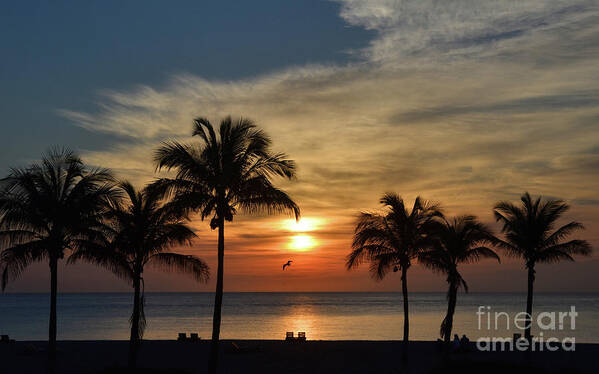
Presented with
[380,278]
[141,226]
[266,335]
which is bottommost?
[266,335]

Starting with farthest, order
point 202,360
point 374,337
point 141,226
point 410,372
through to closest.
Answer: point 374,337
point 202,360
point 410,372
point 141,226

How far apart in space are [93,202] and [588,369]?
25670 millimetres

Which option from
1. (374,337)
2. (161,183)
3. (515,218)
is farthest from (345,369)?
(374,337)

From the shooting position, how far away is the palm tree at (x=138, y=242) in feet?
87.1

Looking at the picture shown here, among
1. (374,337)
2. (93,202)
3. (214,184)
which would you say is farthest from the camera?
(374,337)

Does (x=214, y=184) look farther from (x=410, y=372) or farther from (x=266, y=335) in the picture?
(x=266, y=335)

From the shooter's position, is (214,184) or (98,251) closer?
(214,184)

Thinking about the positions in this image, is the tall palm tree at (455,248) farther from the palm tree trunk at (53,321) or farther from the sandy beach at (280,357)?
the palm tree trunk at (53,321)

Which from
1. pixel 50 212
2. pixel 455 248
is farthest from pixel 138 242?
pixel 455 248

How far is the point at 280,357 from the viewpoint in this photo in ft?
112

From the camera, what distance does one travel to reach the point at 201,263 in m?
26.9

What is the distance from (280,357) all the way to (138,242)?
40.1 feet

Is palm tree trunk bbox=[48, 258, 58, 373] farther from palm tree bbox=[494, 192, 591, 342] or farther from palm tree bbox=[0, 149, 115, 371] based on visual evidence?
palm tree bbox=[494, 192, 591, 342]

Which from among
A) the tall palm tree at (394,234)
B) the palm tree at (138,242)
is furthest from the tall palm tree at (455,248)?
the palm tree at (138,242)
